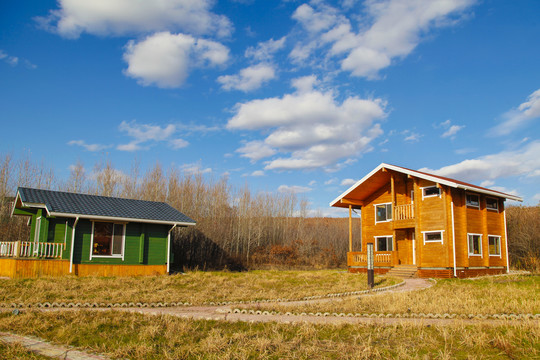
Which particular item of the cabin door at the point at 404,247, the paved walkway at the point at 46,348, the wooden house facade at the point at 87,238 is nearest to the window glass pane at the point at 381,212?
the cabin door at the point at 404,247

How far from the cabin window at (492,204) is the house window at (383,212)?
5.08 metres

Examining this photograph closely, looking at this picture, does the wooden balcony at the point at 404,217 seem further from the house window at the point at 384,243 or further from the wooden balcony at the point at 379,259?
the house window at the point at 384,243

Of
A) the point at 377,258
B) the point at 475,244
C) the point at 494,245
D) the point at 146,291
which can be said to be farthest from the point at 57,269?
the point at 494,245

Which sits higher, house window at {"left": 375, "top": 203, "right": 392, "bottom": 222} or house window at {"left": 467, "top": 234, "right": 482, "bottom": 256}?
house window at {"left": 375, "top": 203, "right": 392, "bottom": 222}

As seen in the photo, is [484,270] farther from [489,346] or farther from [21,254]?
[21,254]

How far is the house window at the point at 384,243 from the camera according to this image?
2306 centimetres

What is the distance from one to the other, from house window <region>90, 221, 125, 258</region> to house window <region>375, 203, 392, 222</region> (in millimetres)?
13943

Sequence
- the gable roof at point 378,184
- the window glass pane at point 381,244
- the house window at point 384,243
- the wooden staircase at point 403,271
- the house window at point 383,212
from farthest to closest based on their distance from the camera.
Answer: the window glass pane at point 381,244, the house window at point 383,212, the house window at point 384,243, the gable roof at point 378,184, the wooden staircase at point 403,271

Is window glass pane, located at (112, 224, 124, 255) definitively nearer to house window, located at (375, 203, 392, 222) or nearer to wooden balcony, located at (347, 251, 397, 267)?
wooden balcony, located at (347, 251, 397, 267)

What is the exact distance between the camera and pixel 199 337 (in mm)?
6555

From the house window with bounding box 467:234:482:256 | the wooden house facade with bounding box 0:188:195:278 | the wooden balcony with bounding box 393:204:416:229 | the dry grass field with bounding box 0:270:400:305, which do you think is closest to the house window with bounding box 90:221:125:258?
the wooden house facade with bounding box 0:188:195:278

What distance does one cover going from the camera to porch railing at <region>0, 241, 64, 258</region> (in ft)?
52.9

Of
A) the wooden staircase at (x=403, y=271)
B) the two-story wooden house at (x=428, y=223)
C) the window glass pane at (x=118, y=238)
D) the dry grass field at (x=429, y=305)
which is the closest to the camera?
the dry grass field at (x=429, y=305)

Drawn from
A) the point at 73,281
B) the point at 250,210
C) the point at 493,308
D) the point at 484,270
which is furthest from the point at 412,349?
the point at 250,210
